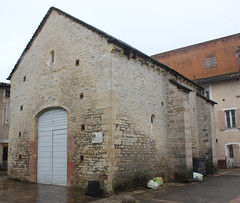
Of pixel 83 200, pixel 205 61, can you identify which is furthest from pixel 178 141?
pixel 205 61

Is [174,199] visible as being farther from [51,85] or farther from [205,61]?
[205,61]

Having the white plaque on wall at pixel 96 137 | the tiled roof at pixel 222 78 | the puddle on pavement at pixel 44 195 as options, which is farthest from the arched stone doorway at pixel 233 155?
the puddle on pavement at pixel 44 195

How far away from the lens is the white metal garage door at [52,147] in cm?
1045

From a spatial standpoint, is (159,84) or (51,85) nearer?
(51,85)

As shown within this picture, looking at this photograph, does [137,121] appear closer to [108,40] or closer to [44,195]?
[108,40]

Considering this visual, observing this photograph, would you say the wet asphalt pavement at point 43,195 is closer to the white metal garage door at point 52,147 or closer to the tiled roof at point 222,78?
the white metal garage door at point 52,147

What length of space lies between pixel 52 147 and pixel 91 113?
2.94 metres

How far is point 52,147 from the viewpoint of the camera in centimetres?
1099

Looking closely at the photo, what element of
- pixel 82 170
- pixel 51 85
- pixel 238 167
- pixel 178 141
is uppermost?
pixel 51 85

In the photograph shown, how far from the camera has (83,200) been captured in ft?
25.1

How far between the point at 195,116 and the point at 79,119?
836cm

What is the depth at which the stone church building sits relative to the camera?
359 inches

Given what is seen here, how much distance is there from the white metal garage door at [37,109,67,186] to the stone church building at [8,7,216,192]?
0.14 ft

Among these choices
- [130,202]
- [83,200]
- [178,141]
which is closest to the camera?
[130,202]
